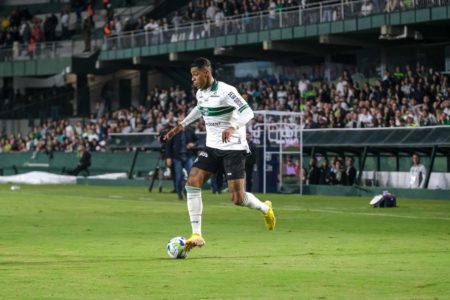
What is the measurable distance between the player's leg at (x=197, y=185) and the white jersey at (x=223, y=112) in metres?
0.23

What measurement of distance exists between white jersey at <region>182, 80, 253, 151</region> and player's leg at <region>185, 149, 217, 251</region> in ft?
0.74

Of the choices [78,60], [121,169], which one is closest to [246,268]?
[121,169]

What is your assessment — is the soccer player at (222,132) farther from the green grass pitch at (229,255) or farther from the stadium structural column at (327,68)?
the stadium structural column at (327,68)

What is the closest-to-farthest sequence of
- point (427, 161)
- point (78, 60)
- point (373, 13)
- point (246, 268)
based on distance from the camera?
point (246, 268) < point (427, 161) < point (373, 13) < point (78, 60)

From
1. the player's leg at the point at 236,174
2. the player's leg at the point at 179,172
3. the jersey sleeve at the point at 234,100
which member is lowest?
the player's leg at the point at 179,172

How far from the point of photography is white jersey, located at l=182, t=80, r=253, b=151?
47.1 ft

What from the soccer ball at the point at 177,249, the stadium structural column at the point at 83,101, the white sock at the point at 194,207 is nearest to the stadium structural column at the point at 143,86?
the stadium structural column at the point at 83,101

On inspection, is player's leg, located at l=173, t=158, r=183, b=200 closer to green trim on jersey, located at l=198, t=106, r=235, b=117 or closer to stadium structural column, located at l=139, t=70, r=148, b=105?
green trim on jersey, located at l=198, t=106, r=235, b=117

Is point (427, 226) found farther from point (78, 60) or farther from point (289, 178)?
point (78, 60)

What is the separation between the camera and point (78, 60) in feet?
196

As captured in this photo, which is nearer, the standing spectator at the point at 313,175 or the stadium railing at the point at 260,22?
the standing spectator at the point at 313,175

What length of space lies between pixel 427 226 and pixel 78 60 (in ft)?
140

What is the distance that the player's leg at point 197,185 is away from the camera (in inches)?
546

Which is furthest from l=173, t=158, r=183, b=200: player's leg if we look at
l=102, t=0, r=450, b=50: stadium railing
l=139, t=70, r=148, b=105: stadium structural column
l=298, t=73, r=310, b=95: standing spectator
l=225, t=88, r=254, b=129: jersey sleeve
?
l=139, t=70, r=148, b=105: stadium structural column
